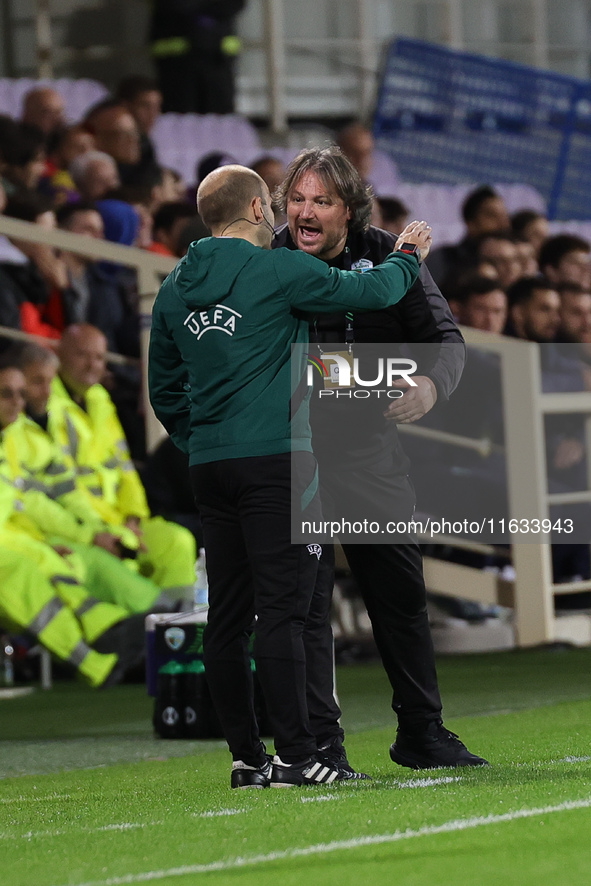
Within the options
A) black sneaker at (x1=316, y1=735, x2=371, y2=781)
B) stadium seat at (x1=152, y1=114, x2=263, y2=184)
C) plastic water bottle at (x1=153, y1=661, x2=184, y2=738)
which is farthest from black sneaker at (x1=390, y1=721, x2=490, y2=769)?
stadium seat at (x1=152, y1=114, x2=263, y2=184)

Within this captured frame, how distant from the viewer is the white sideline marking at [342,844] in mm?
2648

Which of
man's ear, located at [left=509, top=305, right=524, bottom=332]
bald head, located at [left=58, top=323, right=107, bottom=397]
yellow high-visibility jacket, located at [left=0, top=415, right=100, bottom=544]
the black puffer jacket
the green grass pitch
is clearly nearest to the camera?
the green grass pitch

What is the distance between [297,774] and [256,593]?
0.42 metres

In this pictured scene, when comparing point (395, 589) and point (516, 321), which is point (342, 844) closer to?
point (395, 589)

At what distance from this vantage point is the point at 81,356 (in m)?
7.94

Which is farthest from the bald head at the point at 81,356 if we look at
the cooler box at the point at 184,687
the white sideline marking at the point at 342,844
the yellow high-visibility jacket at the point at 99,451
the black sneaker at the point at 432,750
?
the white sideline marking at the point at 342,844

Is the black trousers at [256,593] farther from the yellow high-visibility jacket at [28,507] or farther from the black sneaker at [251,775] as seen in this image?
the yellow high-visibility jacket at [28,507]

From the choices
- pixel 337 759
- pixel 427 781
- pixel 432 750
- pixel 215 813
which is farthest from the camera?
pixel 432 750

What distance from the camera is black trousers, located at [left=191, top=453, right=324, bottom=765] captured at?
11.6ft

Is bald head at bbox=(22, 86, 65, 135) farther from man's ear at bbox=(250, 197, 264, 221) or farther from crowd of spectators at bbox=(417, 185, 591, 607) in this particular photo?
man's ear at bbox=(250, 197, 264, 221)

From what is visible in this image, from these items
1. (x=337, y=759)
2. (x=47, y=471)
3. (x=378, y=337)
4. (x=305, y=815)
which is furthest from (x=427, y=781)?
(x=47, y=471)

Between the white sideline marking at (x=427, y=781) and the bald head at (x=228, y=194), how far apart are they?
1.32 metres

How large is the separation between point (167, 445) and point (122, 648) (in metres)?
1.30

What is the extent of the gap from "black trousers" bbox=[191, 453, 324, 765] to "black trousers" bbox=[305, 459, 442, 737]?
0.32 m
